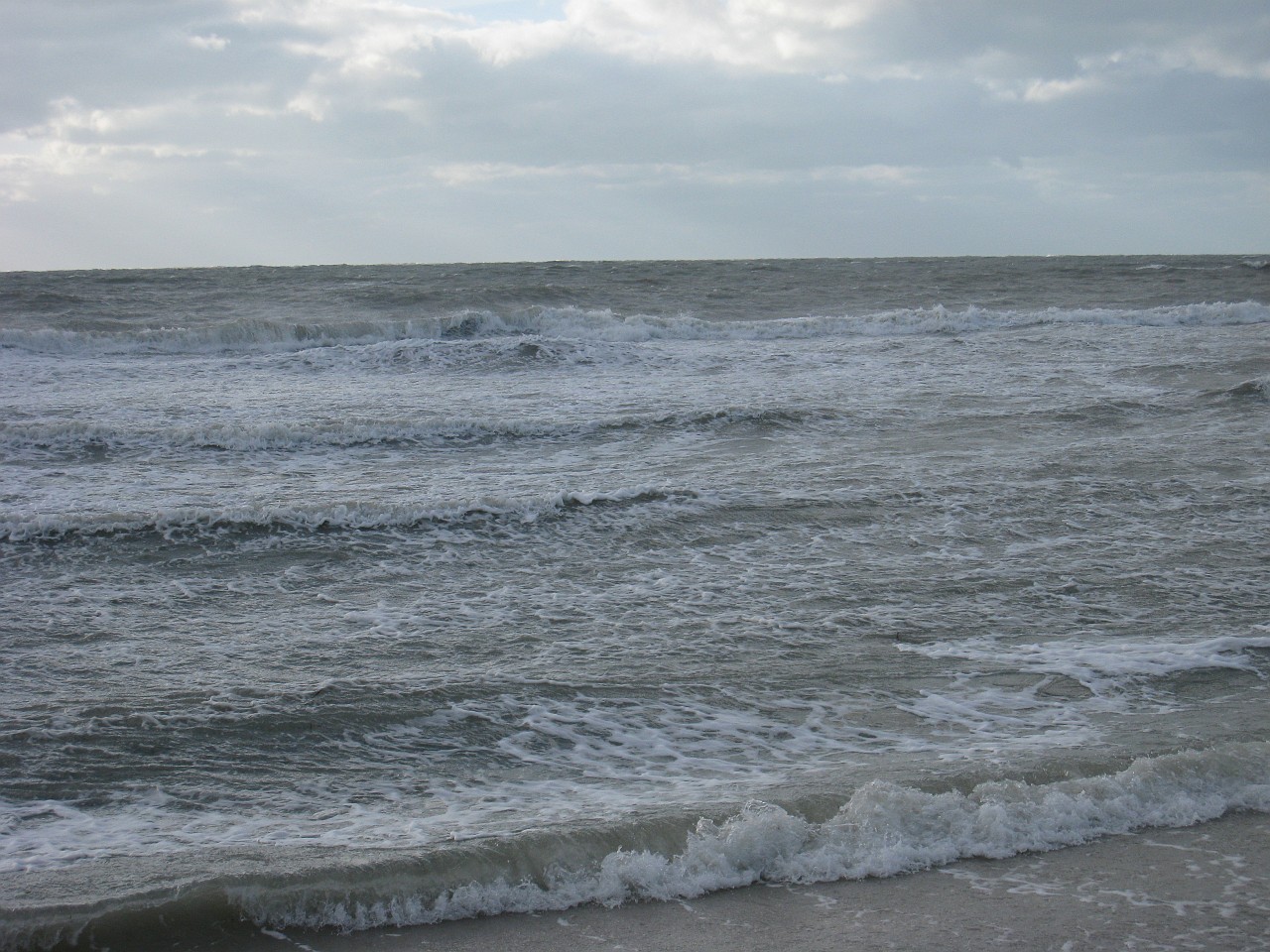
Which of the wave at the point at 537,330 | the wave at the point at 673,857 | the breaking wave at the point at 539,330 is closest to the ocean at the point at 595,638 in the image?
the wave at the point at 673,857

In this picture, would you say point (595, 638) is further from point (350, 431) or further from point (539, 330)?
point (539, 330)

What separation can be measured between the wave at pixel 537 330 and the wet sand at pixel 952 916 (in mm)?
14462

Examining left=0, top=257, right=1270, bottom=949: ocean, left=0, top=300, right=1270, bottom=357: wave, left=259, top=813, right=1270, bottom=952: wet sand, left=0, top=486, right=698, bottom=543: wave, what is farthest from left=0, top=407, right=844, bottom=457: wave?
left=259, top=813, right=1270, bottom=952: wet sand

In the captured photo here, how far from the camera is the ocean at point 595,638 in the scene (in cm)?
379

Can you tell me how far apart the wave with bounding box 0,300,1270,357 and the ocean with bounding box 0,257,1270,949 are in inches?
129

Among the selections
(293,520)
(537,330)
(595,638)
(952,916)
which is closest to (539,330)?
(537,330)

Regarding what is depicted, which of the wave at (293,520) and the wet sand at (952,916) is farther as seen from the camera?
the wave at (293,520)

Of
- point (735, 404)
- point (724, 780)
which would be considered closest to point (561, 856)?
point (724, 780)

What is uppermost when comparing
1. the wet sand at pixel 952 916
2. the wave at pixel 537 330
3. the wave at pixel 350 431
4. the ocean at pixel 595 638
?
the wave at pixel 537 330

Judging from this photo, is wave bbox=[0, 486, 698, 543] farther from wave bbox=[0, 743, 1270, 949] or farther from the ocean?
wave bbox=[0, 743, 1270, 949]

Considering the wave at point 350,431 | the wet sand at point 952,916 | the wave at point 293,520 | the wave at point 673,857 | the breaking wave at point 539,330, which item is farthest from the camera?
the breaking wave at point 539,330

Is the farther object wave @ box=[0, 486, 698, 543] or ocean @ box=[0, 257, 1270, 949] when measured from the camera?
wave @ box=[0, 486, 698, 543]

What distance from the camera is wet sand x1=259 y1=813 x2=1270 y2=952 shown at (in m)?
3.30

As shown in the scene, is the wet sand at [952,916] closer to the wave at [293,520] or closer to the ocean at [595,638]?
the ocean at [595,638]
